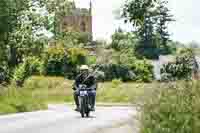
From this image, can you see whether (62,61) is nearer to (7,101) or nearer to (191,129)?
(7,101)

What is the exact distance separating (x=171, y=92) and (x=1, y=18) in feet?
119

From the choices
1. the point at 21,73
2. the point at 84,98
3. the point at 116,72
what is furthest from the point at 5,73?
the point at 84,98

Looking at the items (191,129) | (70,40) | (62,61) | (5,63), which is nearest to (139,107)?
(191,129)

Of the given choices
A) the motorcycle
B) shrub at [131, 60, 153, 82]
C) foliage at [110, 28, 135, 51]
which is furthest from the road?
foliage at [110, 28, 135, 51]

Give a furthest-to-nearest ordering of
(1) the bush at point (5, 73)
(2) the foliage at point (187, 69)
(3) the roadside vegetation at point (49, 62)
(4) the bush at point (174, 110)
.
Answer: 1. (1) the bush at point (5, 73)
2. (3) the roadside vegetation at point (49, 62)
3. (2) the foliage at point (187, 69)
4. (4) the bush at point (174, 110)

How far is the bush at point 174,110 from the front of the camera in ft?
43.4

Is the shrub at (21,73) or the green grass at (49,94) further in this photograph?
the shrub at (21,73)

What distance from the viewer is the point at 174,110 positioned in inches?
534

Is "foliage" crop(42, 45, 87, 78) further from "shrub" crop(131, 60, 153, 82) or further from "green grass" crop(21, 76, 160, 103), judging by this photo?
"green grass" crop(21, 76, 160, 103)

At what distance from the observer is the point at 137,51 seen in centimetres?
11606

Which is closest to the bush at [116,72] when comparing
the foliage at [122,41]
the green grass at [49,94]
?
the green grass at [49,94]

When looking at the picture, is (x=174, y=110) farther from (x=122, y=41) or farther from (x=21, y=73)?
(x=122, y=41)

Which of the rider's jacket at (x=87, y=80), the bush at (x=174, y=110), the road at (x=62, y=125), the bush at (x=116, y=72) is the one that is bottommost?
the bush at (x=116, y=72)

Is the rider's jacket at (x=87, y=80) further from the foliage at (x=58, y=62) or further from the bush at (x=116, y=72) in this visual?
the foliage at (x=58, y=62)
